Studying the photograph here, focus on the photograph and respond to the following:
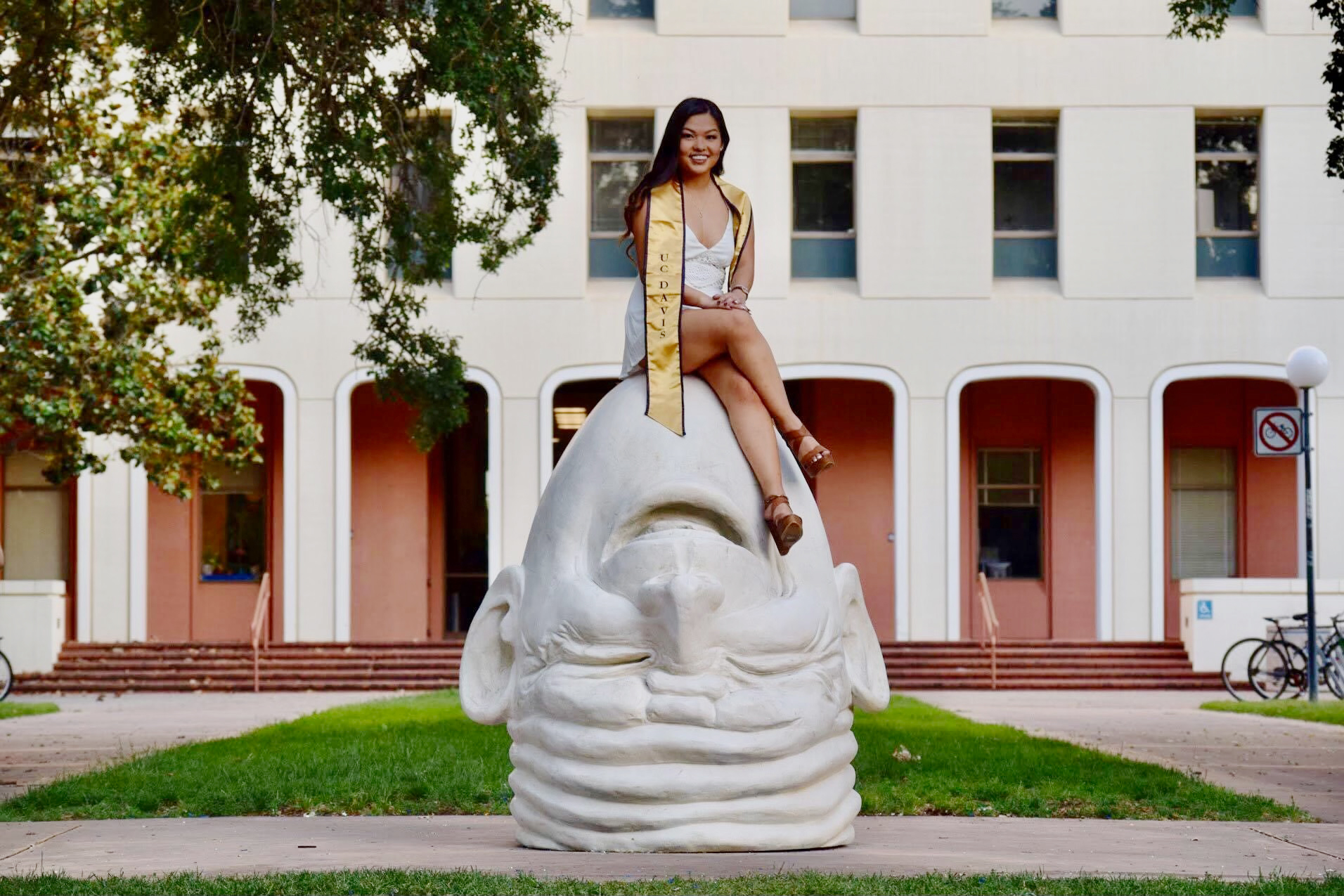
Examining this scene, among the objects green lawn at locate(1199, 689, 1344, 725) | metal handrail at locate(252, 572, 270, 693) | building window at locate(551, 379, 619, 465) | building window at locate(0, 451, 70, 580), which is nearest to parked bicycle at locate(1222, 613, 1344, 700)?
green lawn at locate(1199, 689, 1344, 725)

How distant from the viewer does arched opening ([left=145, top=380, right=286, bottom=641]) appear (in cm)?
2633

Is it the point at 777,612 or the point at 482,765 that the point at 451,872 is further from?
the point at 482,765

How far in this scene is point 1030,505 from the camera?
26.8 meters

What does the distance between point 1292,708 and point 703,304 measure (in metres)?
12.1

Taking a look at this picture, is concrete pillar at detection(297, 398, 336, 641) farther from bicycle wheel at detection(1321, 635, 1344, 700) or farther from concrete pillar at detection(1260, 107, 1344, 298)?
concrete pillar at detection(1260, 107, 1344, 298)

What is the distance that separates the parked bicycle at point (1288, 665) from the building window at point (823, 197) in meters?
7.67

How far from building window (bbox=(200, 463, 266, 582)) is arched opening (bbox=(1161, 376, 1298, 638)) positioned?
12667mm

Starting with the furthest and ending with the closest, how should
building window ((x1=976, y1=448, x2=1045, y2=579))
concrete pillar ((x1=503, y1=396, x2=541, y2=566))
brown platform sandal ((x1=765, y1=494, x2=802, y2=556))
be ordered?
building window ((x1=976, y1=448, x2=1045, y2=579)) < concrete pillar ((x1=503, y1=396, x2=541, y2=566)) < brown platform sandal ((x1=765, y1=494, x2=802, y2=556))

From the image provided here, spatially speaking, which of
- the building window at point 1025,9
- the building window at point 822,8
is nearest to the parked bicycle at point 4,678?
the building window at point 822,8

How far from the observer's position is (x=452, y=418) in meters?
15.5

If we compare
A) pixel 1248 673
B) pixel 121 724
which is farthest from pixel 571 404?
pixel 121 724

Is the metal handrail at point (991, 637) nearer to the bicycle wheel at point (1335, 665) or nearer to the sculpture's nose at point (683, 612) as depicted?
the bicycle wheel at point (1335, 665)

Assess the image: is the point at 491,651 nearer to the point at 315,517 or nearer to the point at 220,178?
the point at 220,178

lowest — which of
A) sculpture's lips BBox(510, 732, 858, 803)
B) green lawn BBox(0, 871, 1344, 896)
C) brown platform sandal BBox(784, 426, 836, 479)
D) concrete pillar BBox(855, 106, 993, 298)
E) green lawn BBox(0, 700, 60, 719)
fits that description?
green lawn BBox(0, 700, 60, 719)
